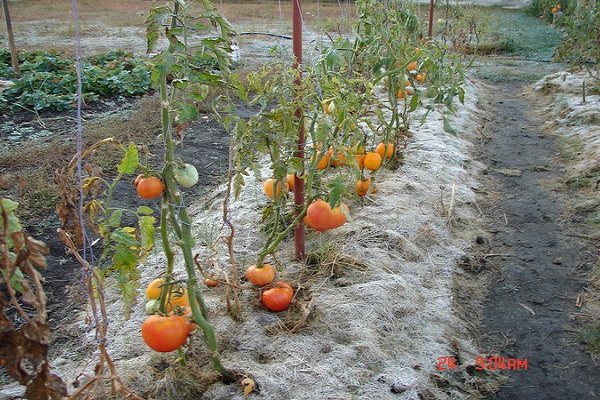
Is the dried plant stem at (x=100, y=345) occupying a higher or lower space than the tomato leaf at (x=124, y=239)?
lower

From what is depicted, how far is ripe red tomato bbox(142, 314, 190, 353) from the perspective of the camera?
173 cm

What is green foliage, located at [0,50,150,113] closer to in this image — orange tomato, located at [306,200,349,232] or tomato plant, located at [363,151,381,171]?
tomato plant, located at [363,151,381,171]

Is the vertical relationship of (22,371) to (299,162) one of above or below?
below

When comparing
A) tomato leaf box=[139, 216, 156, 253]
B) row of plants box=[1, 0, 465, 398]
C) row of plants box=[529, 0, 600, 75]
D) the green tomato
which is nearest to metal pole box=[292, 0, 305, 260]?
row of plants box=[1, 0, 465, 398]

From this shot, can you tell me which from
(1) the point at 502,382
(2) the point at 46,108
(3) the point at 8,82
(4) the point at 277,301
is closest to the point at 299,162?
(4) the point at 277,301

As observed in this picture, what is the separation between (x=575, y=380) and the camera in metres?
2.12

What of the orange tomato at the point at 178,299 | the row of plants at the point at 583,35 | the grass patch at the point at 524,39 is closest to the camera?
the orange tomato at the point at 178,299

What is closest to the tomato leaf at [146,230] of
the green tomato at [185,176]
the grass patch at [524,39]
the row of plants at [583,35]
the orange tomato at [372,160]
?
the green tomato at [185,176]

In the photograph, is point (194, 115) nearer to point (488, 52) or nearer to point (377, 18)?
point (377, 18)

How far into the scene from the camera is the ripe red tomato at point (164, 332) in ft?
5.66

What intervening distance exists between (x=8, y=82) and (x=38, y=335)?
17.7 feet

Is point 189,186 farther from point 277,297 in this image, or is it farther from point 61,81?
point 61,81
